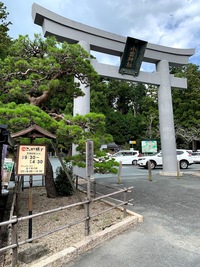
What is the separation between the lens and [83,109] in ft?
30.9

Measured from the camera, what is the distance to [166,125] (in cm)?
1177

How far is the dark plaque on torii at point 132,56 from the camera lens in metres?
10.4

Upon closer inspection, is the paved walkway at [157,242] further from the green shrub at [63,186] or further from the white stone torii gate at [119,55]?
the white stone torii gate at [119,55]

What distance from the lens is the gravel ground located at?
3708 millimetres

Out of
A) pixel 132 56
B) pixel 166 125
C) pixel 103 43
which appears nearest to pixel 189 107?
pixel 166 125

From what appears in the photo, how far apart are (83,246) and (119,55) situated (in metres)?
9.47

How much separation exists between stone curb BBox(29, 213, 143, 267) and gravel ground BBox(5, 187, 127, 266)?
25 cm

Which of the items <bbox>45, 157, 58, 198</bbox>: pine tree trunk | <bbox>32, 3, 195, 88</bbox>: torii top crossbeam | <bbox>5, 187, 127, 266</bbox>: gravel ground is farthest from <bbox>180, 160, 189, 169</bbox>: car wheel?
<bbox>45, 157, 58, 198</bbox>: pine tree trunk

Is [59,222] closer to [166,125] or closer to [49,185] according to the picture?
[49,185]

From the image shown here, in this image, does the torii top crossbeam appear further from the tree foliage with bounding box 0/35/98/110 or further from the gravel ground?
the gravel ground

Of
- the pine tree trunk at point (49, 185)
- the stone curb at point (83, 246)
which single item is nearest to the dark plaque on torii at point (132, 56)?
the pine tree trunk at point (49, 185)

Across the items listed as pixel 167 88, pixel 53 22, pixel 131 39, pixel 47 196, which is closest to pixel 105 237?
pixel 47 196

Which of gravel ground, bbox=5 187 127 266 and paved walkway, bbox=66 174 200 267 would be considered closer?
paved walkway, bbox=66 174 200 267

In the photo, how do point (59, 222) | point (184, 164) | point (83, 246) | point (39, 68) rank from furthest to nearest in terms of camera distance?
point (184, 164) → point (39, 68) → point (59, 222) → point (83, 246)
